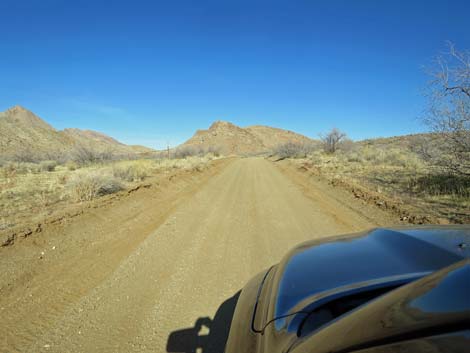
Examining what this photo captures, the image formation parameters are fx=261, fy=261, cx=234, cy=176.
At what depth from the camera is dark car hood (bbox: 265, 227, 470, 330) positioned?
167 cm

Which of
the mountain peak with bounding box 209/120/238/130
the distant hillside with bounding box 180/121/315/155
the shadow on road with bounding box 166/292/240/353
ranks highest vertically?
the mountain peak with bounding box 209/120/238/130

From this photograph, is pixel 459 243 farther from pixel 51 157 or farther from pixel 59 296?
pixel 51 157

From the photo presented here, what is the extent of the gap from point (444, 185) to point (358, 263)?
36.7 feet

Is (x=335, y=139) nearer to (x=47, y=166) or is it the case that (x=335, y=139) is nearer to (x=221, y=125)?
(x=47, y=166)

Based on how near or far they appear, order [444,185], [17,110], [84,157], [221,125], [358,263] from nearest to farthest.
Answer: [358,263] < [444,185] < [84,157] < [17,110] < [221,125]

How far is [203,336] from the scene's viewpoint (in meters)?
2.79

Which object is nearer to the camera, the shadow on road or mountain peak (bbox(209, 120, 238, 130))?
the shadow on road

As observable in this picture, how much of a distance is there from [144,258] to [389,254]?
13.3ft

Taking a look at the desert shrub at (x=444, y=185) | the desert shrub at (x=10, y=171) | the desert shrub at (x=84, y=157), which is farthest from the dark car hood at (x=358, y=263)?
the desert shrub at (x=84, y=157)

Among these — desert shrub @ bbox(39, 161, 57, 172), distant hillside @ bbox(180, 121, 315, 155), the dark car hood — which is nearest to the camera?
the dark car hood

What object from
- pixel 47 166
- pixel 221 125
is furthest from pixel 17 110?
pixel 47 166

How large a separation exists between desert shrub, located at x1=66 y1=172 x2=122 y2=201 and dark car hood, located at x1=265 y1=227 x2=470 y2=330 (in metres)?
9.20

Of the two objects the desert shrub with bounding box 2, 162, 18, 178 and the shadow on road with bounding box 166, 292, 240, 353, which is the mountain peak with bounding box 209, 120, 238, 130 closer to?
the desert shrub with bounding box 2, 162, 18, 178

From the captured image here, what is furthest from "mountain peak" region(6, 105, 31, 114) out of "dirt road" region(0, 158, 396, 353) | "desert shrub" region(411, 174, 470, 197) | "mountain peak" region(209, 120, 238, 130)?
"desert shrub" region(411, 174, 470, 197)
